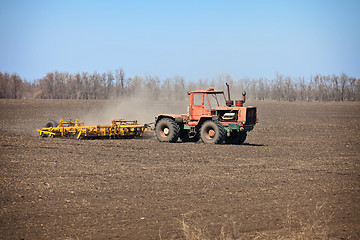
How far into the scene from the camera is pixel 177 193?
9289mm

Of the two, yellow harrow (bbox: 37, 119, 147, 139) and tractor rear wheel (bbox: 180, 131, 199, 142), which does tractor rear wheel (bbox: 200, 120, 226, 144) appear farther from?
yellow harrow (bbox: 37, 119, 147, 139)

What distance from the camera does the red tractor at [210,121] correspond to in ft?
56.8

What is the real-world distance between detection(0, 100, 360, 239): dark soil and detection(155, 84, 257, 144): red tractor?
1203mm

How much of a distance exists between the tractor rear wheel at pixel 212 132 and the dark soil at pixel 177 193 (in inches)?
33.9

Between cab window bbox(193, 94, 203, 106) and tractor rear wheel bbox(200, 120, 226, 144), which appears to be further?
cab window bbox(193, 94, 203, 106)

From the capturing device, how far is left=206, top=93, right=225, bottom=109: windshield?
18.2 metres

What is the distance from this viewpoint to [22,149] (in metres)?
15.8

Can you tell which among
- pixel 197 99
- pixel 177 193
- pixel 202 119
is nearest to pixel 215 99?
pixel 197 99

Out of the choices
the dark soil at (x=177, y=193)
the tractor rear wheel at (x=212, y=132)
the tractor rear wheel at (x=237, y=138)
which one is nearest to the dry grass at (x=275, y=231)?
the dark soil at (x=177, y=193)

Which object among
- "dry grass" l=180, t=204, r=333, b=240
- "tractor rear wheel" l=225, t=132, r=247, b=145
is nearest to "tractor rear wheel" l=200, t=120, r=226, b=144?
"tractor rear wheel" l=225, t=132, r=247, b=145

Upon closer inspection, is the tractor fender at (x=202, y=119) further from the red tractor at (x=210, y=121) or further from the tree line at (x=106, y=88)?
the tree line at (x=106, y=88)

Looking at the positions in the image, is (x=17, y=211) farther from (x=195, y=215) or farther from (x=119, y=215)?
(x=195, y=215)

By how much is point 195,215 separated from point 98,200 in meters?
2.12

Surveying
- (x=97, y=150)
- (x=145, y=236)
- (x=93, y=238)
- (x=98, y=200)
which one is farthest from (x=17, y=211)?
(x=97, y=150)
